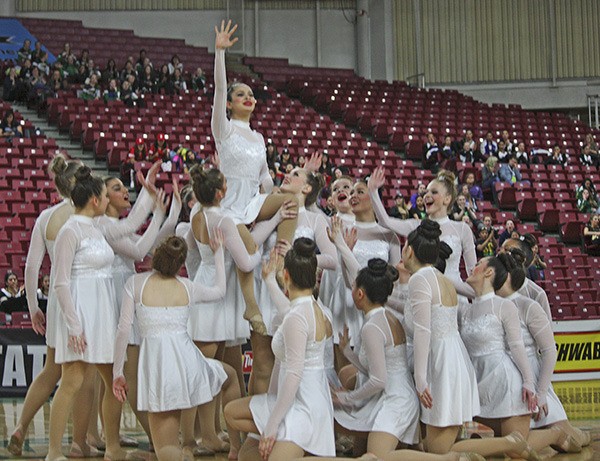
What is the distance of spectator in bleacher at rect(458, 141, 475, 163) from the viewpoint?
60.4 ft

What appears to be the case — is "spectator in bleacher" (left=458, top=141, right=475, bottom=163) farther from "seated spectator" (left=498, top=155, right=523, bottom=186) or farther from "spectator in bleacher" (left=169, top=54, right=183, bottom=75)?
"spectator in bleacher" (left=169, top=54, right=183, bottom=75)

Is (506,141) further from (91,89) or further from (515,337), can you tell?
(515,337)

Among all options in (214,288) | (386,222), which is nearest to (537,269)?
(386,222)

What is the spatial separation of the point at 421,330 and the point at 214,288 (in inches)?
50.6

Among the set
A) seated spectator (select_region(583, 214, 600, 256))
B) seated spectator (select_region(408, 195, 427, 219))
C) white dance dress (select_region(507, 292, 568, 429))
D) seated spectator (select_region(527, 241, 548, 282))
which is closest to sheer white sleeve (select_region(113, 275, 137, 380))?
white dance dress (select_region(507, 292, 568, 429))

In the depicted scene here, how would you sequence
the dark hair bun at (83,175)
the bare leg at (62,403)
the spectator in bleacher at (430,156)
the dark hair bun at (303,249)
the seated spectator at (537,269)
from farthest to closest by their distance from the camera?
the spectator in bleacher at (430,156)
the seated spectator at (537,269)
the dark hair bun at (83,175)
the bare leg at (62,403)
the dark hair bun at (303,249)

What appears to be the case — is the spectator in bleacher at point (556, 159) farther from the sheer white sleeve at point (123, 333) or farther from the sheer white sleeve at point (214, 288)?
the sheer white sleeve at point (123, 333)

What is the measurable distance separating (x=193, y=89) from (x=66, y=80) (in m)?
2.73

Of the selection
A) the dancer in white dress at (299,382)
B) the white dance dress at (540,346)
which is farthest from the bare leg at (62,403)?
the white dance dress at (540,346)

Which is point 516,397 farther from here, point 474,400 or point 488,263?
point 488,263

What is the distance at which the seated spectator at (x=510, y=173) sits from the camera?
57.9 ft

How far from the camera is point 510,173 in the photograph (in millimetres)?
17734

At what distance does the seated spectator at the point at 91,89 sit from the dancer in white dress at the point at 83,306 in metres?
12.9

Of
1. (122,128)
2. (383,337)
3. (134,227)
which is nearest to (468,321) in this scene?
(383,337)
